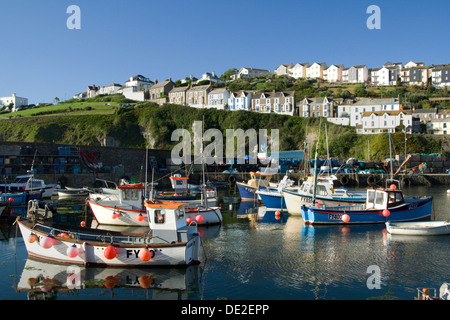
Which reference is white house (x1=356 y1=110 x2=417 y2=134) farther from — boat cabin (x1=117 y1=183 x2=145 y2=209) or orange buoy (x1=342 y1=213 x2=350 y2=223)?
boat cabin (x1=117 y1=183 x2=145 y2=209)

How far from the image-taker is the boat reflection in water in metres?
11.6

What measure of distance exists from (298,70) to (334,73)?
1238 centimetres

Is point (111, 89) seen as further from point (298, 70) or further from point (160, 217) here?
point (160, 217)

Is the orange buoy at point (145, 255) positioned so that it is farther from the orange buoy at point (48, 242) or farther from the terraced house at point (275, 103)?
the terraced house at point (275, 103)

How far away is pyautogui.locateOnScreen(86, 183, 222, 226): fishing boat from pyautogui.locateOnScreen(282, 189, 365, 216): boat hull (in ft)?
18.3

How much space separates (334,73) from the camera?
122 meters

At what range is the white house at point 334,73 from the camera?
122m

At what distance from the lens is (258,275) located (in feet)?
42.8

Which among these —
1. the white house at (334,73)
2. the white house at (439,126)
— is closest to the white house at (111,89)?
the white house at (334,73)

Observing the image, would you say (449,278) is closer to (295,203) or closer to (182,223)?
(182,223)

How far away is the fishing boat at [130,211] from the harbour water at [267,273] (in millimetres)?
2382
